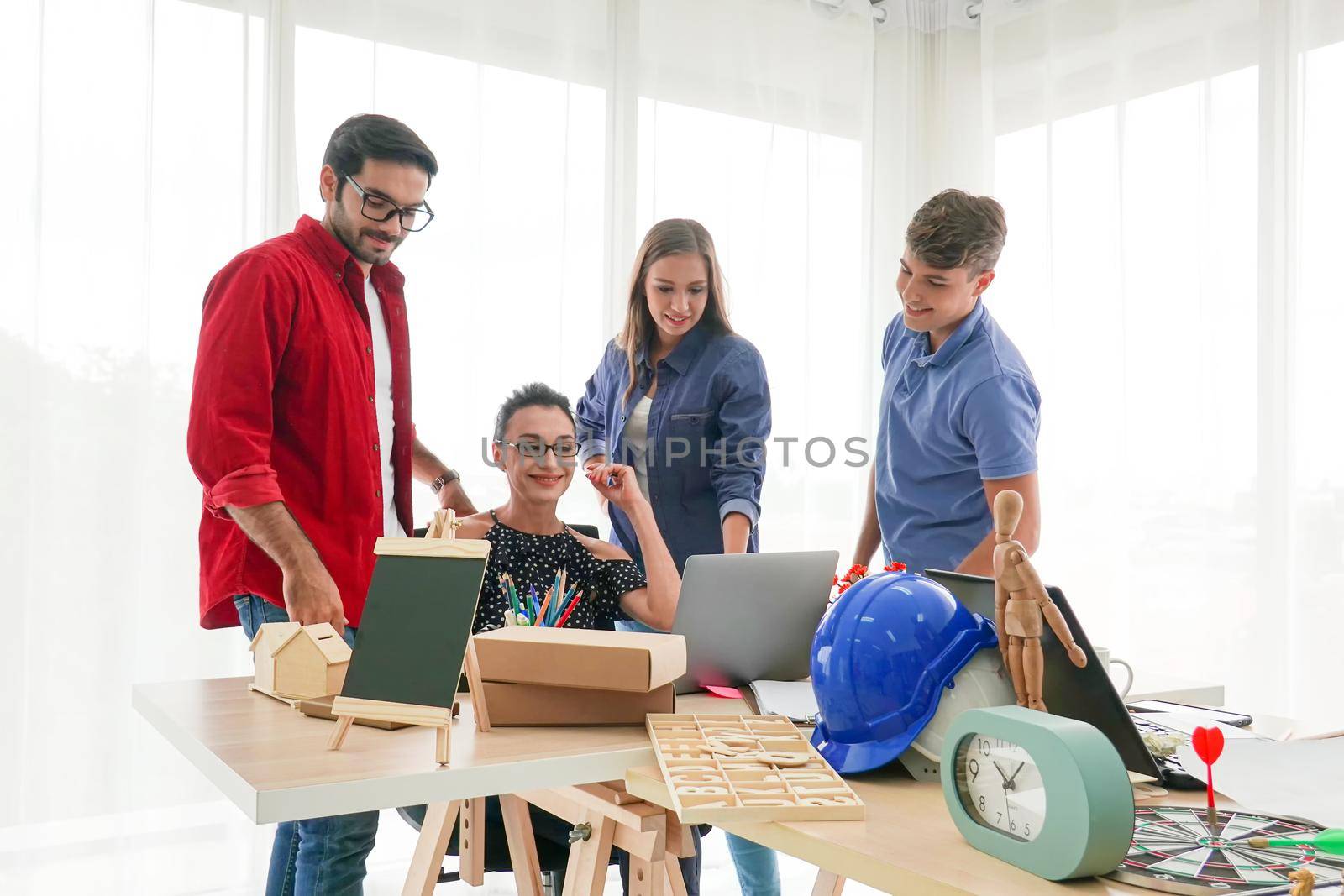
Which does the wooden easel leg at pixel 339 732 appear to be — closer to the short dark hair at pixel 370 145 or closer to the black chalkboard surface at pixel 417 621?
the black chalkboard surface at pixel 417 621

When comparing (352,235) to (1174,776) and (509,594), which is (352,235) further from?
(1174,776)

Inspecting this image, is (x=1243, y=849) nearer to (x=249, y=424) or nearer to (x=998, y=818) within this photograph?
(x=998, y=818)

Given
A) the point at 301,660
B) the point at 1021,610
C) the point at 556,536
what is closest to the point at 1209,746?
the point at 1021,610

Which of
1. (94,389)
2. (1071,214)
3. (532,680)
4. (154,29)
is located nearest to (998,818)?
(532,680)

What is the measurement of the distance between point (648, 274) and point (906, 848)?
1.54m

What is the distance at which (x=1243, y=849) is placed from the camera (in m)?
0.91

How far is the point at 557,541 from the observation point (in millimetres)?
1916

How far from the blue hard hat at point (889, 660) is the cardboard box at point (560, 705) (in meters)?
0.26

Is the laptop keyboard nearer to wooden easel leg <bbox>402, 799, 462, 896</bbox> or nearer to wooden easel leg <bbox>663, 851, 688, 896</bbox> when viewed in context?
wooden easel leg <bbox>663, 851, 688, 896</bbox>

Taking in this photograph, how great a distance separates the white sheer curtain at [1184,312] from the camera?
9.57 ft

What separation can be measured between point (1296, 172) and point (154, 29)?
2901 millimetres

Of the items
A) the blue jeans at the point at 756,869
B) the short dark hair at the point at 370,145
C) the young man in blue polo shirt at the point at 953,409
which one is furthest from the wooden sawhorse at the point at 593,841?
the short dark hair at the point at 370,145

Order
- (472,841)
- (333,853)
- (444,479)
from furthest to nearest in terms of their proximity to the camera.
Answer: (444,479)
(472,841)
(333,853)

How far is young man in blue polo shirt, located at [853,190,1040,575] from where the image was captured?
1.86m
